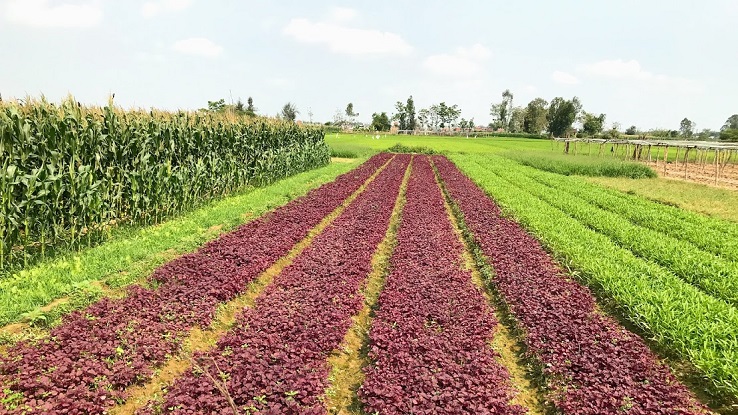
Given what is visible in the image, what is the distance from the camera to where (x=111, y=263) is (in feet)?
28.4

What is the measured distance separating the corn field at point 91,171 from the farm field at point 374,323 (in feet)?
2.62

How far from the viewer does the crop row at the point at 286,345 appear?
4.48 m

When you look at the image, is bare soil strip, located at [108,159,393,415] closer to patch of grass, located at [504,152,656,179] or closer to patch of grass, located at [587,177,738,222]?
patch of grass, located at [587,177,738,222]

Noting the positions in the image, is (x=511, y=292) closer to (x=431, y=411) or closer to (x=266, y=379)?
(x=431, y=411)

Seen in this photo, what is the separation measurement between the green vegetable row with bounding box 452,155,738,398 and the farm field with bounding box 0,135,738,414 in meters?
0.04

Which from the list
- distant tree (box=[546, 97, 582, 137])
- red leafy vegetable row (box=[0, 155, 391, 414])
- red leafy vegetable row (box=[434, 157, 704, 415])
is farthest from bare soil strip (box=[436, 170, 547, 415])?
distant tree (box=[546, 97, 582, 137])

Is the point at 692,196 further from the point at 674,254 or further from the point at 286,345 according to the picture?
the point at 286,345

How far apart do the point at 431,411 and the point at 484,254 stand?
6605 mm

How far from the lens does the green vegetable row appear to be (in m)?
5.60

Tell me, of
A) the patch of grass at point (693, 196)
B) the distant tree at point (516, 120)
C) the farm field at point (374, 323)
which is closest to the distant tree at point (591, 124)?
the distant tree at point (516, 120)

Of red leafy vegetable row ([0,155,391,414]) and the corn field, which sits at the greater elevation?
the corn field

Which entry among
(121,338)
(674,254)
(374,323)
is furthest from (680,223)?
(121,338)

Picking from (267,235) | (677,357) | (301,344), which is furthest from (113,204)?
(677,357)

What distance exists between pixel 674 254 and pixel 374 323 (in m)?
8.13
